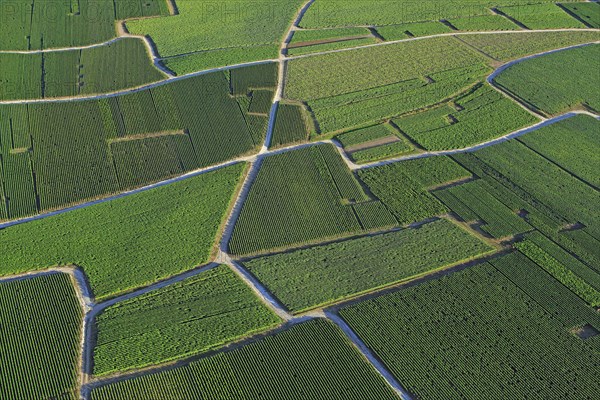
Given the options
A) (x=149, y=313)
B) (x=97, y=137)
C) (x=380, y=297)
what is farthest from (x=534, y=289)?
(x=97, y=137)

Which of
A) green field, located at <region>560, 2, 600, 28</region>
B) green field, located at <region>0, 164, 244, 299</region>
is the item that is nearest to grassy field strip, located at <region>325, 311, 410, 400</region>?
green field, located at <region>0, 164, 244, 299</region>

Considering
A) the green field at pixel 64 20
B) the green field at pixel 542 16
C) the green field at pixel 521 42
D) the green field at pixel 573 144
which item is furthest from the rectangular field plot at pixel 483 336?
the green field at pixel 64 20

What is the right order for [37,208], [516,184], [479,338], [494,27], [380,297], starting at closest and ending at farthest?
[479,338], [380,297], [37,208], [516,184], [494,27]

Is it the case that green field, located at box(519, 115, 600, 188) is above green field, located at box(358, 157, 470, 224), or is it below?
above

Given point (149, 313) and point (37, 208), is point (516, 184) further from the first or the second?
point (37, 208)

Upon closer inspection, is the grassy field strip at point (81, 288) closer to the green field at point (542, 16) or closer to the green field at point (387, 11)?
the green field at point (387, 11)

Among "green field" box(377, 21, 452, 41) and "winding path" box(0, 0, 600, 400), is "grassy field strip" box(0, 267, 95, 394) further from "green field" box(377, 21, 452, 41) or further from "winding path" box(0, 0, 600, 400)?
"green field" box(377, 21, 452, 41)
